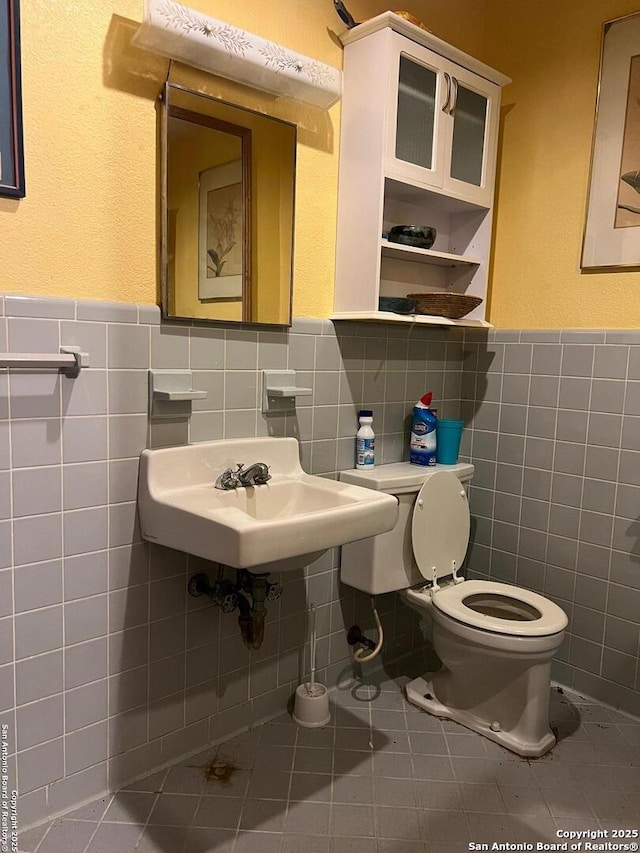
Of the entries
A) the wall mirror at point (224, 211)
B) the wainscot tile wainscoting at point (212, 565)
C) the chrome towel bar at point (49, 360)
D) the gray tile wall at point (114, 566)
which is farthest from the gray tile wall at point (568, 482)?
the chrome towel bar at point (49, 360)

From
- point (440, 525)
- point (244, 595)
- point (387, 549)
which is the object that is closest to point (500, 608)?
point (440, 525)

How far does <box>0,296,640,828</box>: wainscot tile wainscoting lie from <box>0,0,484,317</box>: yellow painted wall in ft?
0.28

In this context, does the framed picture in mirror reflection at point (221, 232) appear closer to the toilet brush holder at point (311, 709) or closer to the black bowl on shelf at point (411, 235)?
the black bowl on shelf at point (411, 235)

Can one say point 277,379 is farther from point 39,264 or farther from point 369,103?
point 369,103

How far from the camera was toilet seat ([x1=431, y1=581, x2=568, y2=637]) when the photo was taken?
1839 millimetres

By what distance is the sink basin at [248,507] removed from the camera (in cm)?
134

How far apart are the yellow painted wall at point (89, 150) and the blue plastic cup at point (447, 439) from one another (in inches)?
47.1

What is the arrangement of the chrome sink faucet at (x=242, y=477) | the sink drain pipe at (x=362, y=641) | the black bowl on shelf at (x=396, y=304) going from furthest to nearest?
the sink drain pipe at (x=362, y=641) < the black bowl on shelf at (x=396, y=304) < the chrome sink faucet at (x=242, y=477)

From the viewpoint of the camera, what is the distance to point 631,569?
6.81ft

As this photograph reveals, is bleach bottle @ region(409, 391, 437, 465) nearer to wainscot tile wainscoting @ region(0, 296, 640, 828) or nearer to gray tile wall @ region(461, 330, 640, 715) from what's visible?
wainscot tile wainscoting @ region(0, 296, 640, 828)

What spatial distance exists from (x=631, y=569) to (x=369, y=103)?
5.61 ft

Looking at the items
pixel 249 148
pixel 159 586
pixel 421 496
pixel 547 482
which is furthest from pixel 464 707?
pixel 249 148

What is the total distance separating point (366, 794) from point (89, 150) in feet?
5.87

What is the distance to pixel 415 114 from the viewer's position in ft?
6.23
